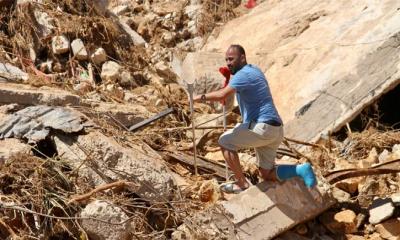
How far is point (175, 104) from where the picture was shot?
827cm

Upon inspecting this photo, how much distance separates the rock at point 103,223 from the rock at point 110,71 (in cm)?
387

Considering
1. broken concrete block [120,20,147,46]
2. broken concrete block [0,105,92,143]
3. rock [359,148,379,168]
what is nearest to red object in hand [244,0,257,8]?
broken concrete block [120,20,147,46]

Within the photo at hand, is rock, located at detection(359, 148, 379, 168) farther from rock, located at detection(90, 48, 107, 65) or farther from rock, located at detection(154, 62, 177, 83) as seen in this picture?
rock, located at detection(90, 48, 107, 65)

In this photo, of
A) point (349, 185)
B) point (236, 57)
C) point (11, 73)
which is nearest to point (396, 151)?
point (349, 185)

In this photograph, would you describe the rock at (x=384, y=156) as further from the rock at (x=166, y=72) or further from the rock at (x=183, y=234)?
the rock at (x=166, y=72)

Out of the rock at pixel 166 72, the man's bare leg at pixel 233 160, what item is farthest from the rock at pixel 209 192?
the rock at pixel 166 72

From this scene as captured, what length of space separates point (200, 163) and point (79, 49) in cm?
331

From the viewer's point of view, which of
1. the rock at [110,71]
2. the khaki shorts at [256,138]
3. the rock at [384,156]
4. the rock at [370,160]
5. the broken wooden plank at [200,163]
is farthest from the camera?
the rock at [110,71]

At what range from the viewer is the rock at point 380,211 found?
225 inches

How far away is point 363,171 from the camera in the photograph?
231 inches

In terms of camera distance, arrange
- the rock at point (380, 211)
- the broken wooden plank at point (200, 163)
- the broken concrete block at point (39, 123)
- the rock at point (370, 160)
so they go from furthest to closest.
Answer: the rock at point (370, 160)
the broken wooden plank at point (200, 163)
the rock at point (380, 211)
the broken concrete block at point (39, 123)

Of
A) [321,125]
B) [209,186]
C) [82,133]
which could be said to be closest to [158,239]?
[209,186]

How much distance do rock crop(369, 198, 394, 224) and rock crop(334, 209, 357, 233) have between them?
0.14 m

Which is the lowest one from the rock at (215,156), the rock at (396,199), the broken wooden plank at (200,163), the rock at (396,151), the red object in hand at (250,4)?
the rock at (396,151)
